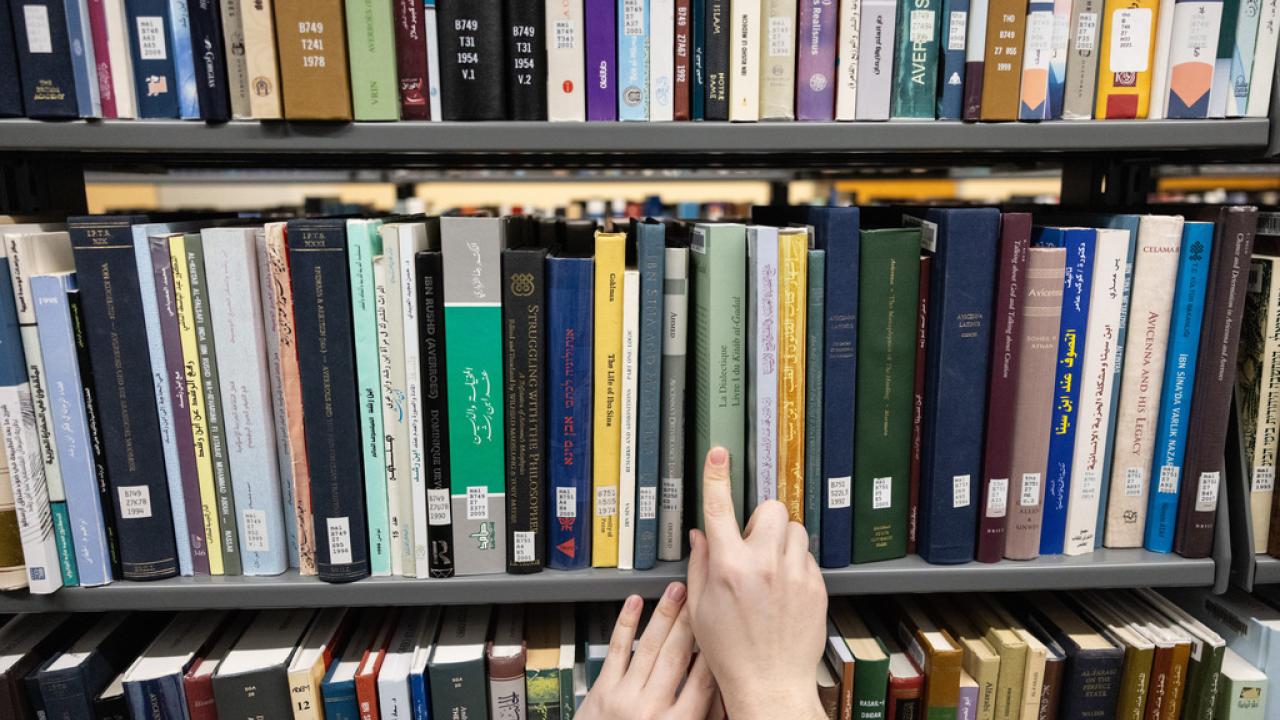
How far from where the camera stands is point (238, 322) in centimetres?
76

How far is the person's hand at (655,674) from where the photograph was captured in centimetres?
76

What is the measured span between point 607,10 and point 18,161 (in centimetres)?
81

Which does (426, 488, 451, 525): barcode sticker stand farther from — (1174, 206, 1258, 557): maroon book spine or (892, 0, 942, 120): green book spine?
(1174, 206, 1258, 557): maroon book spine

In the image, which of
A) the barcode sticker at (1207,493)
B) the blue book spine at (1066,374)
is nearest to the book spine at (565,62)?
the blue book spine at (1066,374)

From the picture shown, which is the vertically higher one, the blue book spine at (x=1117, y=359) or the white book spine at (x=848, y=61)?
the white book spine at (x=848, y=61)

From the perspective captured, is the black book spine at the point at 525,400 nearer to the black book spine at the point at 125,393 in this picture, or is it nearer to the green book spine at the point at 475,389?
the green book spine at the point at 475,389

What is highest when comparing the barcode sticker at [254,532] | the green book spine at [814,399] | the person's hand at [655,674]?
the green book spine at [814,399]

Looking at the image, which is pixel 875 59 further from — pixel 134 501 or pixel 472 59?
pixel 134 501

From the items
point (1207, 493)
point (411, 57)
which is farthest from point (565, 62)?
point (1207, 493)

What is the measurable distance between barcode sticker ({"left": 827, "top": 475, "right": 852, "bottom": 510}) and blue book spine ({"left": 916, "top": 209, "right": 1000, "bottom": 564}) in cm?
9

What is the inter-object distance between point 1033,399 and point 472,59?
2.30 feet

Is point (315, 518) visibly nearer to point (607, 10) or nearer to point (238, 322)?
point (238, 322)

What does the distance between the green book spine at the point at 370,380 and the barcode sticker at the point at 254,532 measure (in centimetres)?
11

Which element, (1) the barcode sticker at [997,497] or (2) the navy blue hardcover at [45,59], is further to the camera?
(1) the barcode sticker at [997,497]
